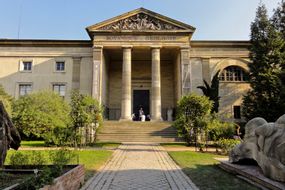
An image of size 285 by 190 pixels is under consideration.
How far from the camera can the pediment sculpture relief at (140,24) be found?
29891 mm

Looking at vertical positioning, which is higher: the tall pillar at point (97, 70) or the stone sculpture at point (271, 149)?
the tall pillar at point (97, 70)

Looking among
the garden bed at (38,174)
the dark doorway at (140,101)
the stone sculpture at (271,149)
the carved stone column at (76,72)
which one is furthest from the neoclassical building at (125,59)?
the garden bed at (38,174)

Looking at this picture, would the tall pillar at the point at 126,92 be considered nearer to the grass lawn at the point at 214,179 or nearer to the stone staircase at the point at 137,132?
the stone staircase at the point at 137,132

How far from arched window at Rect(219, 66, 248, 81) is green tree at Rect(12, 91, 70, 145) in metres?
19.9

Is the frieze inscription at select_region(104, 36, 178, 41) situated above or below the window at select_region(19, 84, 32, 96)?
above

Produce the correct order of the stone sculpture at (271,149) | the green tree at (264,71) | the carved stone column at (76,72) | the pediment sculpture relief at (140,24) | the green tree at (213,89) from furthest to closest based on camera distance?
the carved stone column at (76,72)
the pediment sculpture relief at (140,24)
the green tree at (213,89)
the green tree at (264,71)
the stone sculpture at (271,149)

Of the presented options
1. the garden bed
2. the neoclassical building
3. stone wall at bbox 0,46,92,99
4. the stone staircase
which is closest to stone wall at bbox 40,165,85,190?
the garden bed

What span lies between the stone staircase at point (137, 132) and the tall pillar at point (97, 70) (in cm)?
478

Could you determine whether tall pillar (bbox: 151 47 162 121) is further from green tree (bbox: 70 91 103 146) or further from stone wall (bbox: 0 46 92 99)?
green tree (bbox: 70 91 103 146)

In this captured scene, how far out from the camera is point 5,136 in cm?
577

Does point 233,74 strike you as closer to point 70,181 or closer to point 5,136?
point 70,181

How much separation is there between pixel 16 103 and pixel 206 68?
21.5m

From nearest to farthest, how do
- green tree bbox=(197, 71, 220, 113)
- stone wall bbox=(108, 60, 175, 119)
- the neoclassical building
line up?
green tree bbox=(197, 71, 220, 113)
the neoclassical building
stone wall bbox=(108, 60, 175, 119)

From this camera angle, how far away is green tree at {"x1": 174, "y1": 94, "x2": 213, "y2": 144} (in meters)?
17.7
